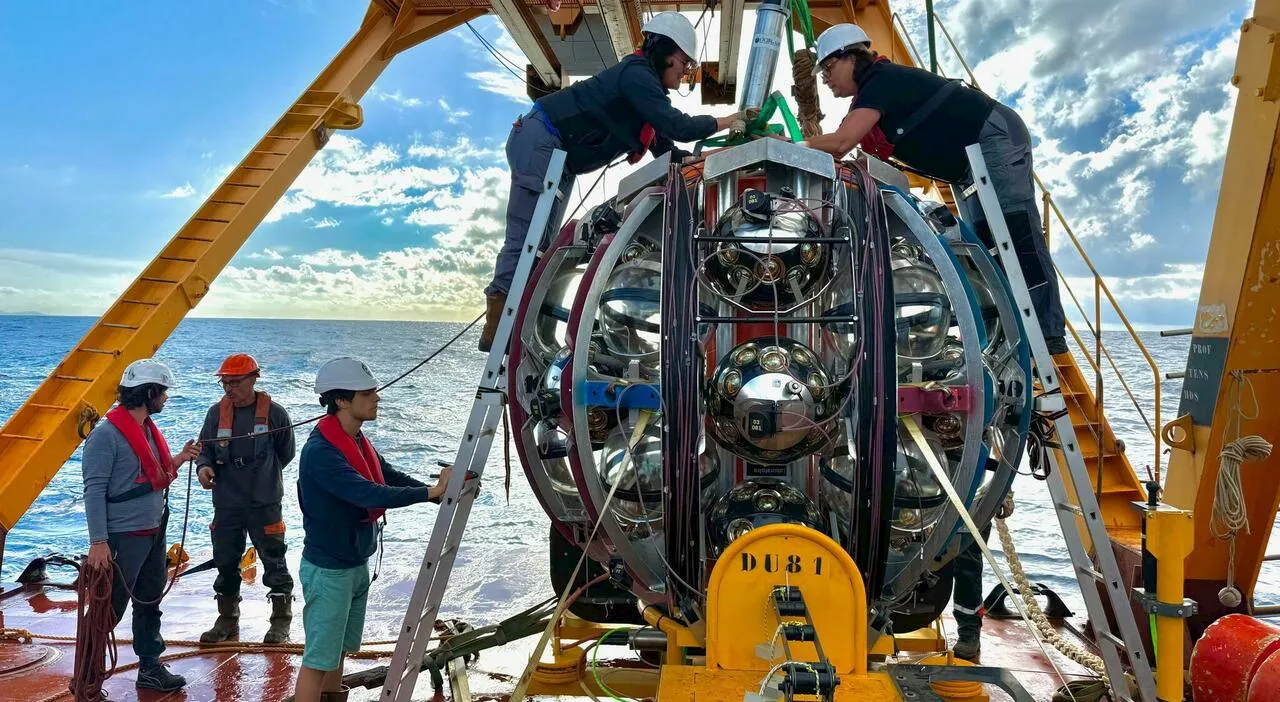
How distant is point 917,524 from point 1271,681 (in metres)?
1.47

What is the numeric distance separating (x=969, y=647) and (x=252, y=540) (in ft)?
15.2

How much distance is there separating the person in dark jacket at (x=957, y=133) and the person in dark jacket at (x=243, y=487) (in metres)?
4.18

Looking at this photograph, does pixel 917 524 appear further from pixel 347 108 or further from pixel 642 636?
pixel 347 108

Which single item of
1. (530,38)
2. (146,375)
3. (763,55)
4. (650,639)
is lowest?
(650,639)

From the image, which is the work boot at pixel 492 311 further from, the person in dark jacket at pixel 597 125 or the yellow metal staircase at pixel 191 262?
the yellow metal staircase at pixel 191 262

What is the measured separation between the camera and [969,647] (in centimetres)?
510

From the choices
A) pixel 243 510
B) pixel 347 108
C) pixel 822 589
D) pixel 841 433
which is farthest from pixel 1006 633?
pixel 347 108

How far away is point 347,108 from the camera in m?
7.91

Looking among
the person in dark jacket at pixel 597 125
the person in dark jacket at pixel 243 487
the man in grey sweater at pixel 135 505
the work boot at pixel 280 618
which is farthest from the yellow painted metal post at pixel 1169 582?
the person in dark jacket at pixel 243 487

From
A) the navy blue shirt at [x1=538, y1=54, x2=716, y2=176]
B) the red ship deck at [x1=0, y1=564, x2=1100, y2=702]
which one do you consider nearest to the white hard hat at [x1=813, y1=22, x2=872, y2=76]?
the navy blue shirt at [x1=538, y1=54, x2=716, y2=176]

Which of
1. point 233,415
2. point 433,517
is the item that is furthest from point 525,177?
point 433,517

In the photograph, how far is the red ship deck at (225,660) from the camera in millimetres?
4715

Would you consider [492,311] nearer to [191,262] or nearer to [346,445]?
[346,445]

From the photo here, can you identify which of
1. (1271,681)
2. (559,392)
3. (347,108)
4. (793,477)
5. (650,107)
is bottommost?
(1271,681)
